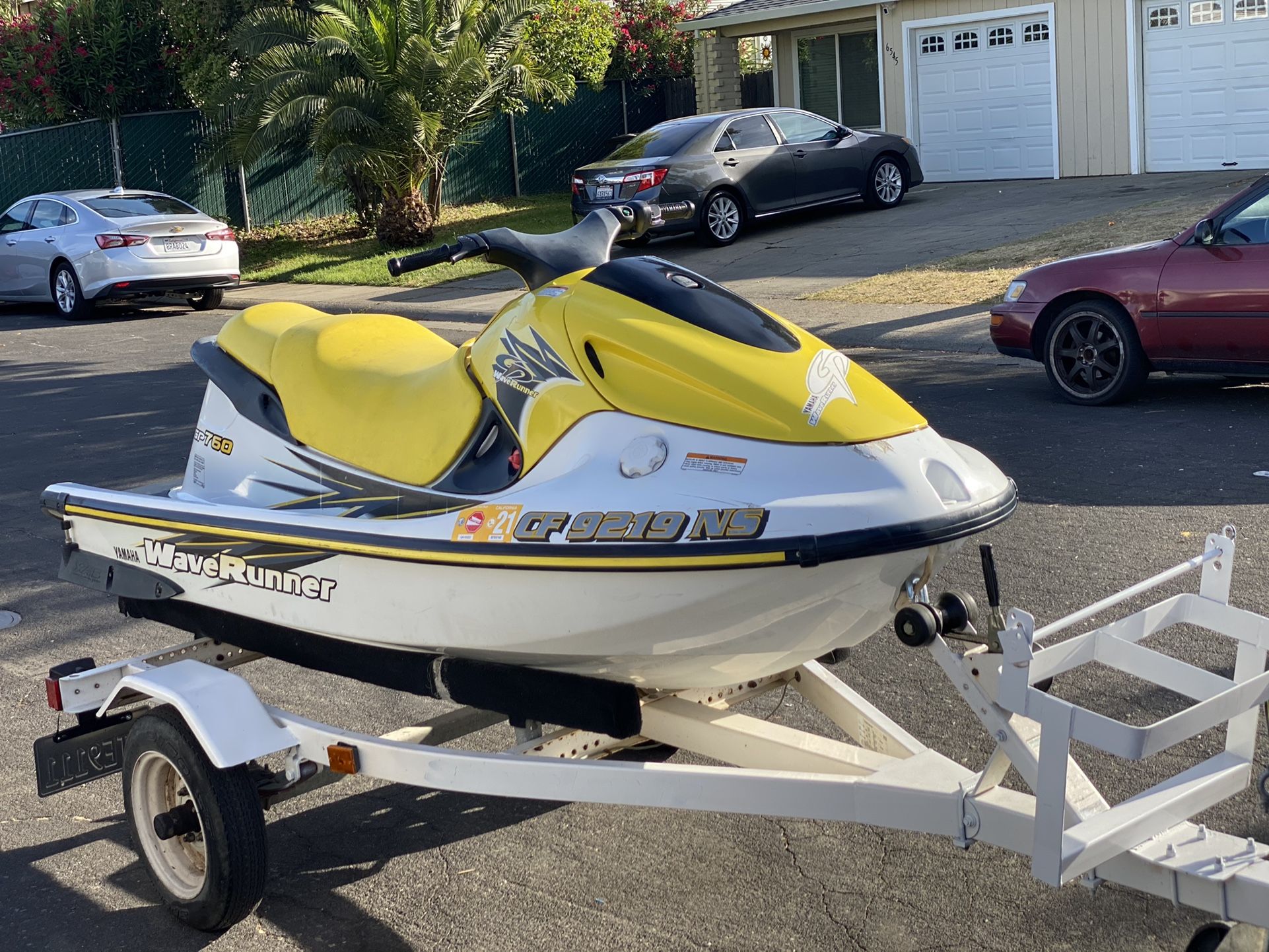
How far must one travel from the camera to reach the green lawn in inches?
718

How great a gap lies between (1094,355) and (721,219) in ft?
30.9

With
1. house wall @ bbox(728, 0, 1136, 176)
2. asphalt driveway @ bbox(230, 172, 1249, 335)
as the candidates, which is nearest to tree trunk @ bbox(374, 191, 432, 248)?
asphalt driveway @ bbox(230, 172, 1249, 335)

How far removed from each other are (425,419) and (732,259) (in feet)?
44.8

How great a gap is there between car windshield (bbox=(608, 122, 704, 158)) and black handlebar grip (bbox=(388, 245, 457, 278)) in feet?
46.7

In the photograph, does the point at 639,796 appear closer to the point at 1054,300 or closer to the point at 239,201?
the point at 1054,300

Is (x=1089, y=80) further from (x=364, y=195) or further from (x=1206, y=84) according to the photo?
(x=364, y=195)

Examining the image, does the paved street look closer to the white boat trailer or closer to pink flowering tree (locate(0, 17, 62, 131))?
the white boat trailer

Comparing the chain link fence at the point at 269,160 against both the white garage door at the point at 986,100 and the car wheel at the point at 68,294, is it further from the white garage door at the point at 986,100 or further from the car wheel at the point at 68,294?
the white garage door at the point at 986,100

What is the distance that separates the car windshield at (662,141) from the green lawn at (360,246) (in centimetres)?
231

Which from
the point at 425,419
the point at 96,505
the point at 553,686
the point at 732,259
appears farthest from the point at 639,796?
the point at 732,259

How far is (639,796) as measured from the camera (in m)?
3.09

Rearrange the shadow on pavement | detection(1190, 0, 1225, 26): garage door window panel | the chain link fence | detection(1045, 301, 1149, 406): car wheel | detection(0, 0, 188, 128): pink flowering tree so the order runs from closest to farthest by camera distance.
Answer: the shadow on pavement, detection(1045, 301, 1149, 406): car wheel, detection(1190, 0, 1225, 26): garage door window panel, detection(0, 0, 188, 128): pink flowering tree, the chain link fence

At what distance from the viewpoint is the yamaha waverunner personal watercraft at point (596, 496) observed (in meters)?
3.04

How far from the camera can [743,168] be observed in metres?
18.1
